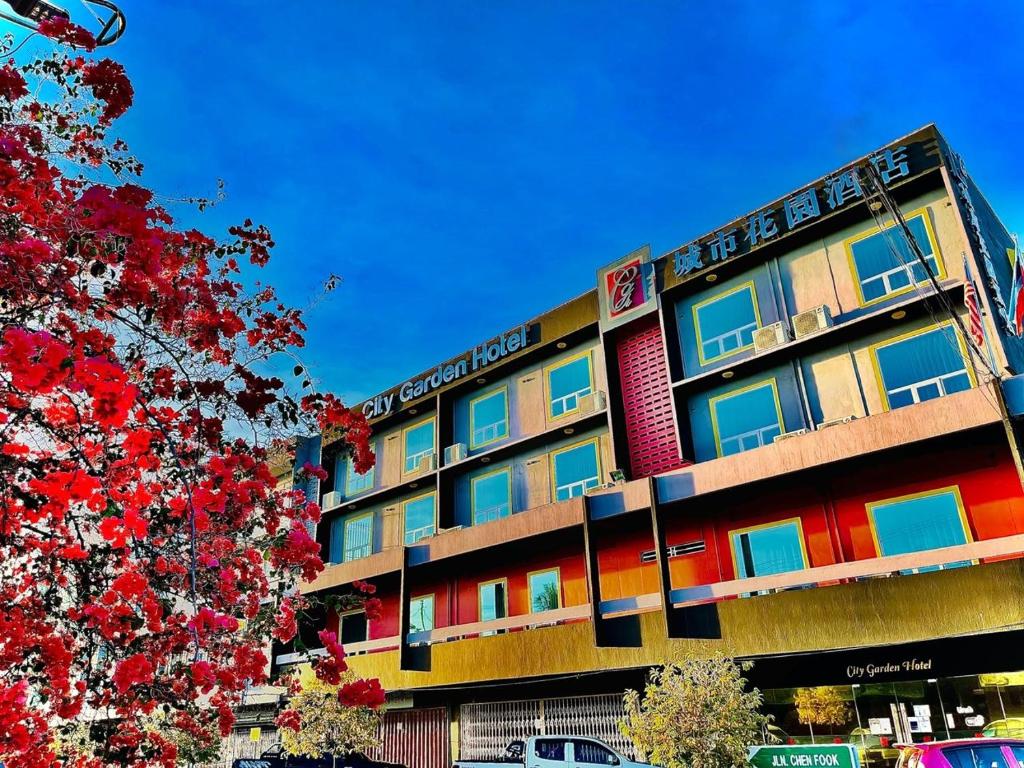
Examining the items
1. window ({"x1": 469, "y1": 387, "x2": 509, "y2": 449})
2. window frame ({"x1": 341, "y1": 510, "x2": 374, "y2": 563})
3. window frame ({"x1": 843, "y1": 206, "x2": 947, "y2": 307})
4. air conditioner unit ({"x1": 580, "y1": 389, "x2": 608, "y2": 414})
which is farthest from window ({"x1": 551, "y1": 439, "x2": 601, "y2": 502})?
window frame ({"x1": 341, "y1": 510, "x2": 374, "y2": 563})

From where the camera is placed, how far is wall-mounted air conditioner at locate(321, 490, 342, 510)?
29.8m

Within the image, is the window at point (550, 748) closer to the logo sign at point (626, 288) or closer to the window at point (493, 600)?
the window at point (493, 600)

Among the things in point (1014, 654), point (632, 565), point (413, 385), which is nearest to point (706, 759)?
point (1014, 654)

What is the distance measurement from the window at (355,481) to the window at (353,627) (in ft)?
15.1

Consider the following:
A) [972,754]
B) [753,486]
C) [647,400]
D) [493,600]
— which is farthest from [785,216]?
[493,600]

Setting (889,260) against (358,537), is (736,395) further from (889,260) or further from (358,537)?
(358,537)

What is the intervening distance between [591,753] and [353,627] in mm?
15773

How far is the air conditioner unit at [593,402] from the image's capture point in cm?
2206

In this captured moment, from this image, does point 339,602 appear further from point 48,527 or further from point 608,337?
point 608,337

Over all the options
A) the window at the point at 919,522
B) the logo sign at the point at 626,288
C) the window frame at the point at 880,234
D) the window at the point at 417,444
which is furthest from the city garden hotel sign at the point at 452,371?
the window at the point at 919,522

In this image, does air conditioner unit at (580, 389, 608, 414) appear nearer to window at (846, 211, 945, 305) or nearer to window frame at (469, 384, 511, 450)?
window frame at (469, 384, 511, 450)

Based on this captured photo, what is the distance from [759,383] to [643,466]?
12.4 ft

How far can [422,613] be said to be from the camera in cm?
2609

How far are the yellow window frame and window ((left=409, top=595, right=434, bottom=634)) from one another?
14.7m
